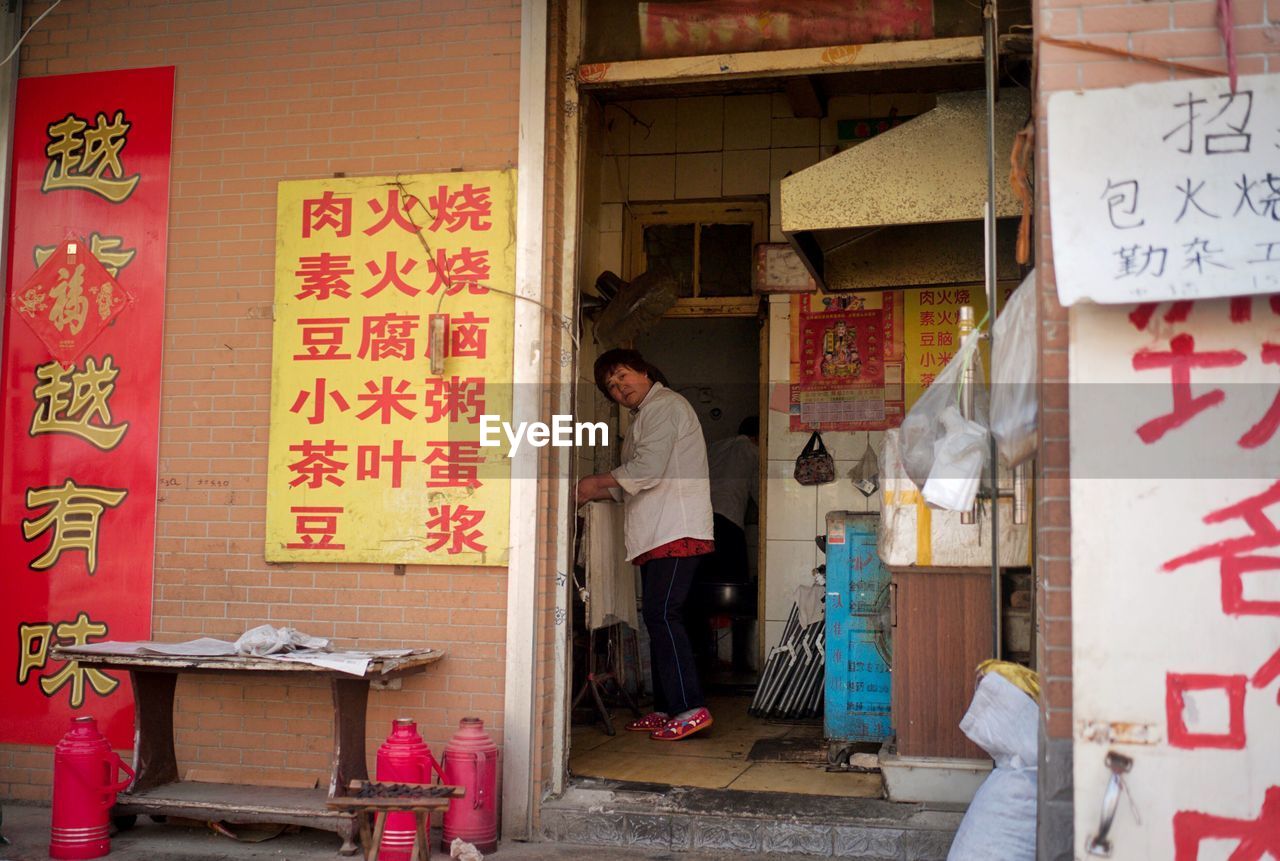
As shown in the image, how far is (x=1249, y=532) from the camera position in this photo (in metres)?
3.12

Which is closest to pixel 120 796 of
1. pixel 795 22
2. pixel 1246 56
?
pixel 795 22

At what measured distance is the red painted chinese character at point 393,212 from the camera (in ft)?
16.5

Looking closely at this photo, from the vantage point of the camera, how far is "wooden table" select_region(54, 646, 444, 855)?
4.47 m

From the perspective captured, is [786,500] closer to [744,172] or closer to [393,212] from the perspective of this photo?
[744,172]

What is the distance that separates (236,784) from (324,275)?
2211 mm

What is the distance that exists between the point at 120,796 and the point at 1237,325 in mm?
4343

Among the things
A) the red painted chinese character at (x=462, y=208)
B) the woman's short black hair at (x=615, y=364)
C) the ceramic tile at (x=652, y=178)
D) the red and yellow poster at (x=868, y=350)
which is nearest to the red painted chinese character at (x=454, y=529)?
the red painted chinese character at (x=462, y=208)

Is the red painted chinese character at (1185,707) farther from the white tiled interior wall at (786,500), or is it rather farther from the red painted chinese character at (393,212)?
the white tiled interior wall at (786,500)

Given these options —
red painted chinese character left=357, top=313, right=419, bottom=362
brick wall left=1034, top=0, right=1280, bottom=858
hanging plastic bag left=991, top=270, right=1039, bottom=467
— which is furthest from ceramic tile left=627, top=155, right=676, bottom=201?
brick wall left=1034, top=0, right=1280, bottom=858

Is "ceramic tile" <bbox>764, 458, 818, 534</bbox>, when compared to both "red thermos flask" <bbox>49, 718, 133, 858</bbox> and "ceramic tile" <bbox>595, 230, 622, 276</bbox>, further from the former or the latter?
"red thermos flask" <bbox>49, 718, 133, 858</bbox>

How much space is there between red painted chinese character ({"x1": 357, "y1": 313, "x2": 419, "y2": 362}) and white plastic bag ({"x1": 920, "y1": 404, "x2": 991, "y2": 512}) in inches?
89.7

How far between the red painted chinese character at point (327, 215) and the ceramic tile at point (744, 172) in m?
3.01

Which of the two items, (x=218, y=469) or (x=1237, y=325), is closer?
(x=1237, y=325)

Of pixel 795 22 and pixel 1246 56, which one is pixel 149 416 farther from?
pixel 1246 56
